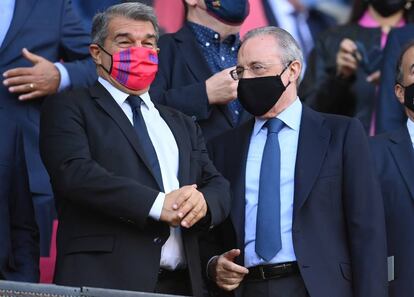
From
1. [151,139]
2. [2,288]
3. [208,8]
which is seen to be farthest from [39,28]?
[2,288]

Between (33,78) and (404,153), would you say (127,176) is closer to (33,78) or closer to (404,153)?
(33,78)

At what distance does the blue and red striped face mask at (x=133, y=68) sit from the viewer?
6137 millimetres

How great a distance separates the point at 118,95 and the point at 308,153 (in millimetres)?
952

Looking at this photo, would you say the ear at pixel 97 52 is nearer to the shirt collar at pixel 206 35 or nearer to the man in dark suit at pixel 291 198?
the man in dark suit at pixel 291 198

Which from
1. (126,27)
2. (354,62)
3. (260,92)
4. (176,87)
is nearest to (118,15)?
(126,27)

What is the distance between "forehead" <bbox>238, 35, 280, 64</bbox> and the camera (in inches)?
257

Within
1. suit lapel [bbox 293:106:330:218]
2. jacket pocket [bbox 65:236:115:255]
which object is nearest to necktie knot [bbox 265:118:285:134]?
suit lapel [bbox 293:106:330:218]

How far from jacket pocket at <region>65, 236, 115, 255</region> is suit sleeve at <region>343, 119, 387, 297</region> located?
1.18 m

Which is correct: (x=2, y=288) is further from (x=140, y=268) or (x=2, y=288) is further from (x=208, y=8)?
(x=208, y=8)

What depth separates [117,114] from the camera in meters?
6.05

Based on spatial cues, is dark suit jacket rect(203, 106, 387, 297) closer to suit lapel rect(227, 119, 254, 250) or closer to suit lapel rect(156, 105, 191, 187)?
suit lapel rect(227, 119, 254, 250)

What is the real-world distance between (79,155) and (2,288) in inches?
40.4

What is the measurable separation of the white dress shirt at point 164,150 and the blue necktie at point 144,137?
0.02 meters

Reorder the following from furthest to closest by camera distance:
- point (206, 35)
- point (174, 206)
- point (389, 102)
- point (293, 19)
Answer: point (293, 19), point (389, 102), point (206, 35), point (174, 206)
